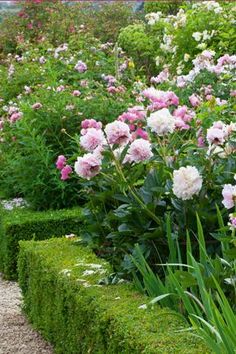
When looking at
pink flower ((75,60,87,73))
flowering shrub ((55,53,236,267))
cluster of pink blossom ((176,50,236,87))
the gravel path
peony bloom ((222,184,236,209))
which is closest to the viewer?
peony bloom ((222,184,236,209))

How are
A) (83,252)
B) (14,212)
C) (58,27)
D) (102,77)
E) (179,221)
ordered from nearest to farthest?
(179,221)
(83,252)
(14,212)
(102,77)
(58,27)

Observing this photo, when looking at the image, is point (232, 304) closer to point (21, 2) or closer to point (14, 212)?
point (14, 212)

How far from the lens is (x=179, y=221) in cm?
432

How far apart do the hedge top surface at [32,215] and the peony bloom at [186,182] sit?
2995mm

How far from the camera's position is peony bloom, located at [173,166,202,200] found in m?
4.00

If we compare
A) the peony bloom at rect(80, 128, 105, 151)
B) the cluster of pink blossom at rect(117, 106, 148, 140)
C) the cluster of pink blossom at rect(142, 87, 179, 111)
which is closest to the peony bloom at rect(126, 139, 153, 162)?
the peony bloom at rect(80, 128, 105, 151)

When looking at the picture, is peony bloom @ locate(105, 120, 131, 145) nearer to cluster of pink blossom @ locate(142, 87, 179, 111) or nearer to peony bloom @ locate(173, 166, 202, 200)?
peony bloom @ locate(173, 166, 202, 200)

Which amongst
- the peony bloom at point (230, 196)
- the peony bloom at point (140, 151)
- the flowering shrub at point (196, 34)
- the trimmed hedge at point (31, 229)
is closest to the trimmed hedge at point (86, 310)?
the peony bloom at point (230, 196)

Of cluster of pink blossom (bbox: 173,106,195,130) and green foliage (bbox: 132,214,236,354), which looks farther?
cluster of pink blossom (bbox: 173,106,195,130)

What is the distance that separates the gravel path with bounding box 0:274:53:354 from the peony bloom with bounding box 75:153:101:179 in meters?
1.31

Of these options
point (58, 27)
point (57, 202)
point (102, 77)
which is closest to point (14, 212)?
point (57, 202)

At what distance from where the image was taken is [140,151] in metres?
4.30

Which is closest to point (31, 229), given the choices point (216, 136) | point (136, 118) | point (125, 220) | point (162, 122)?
point (136, 118)

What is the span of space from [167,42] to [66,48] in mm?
1703
